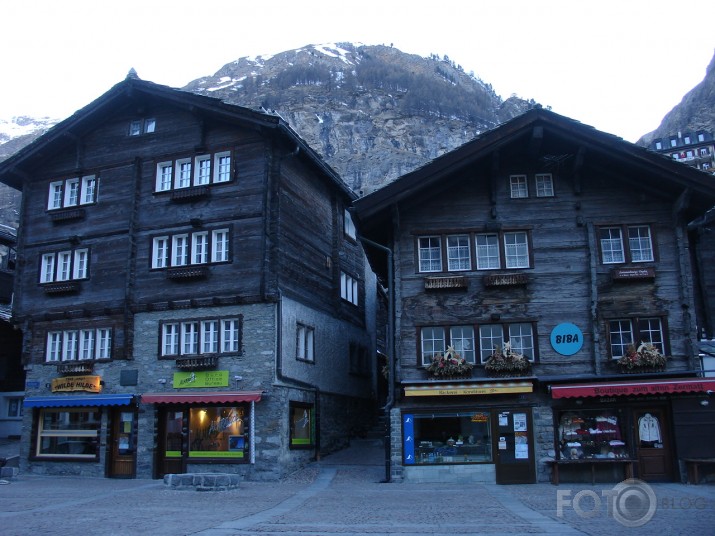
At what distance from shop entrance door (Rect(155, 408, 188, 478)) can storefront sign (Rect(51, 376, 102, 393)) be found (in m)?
2.79

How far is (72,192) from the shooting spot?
27844mm

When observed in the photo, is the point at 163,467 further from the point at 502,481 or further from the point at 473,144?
the point at 473,144

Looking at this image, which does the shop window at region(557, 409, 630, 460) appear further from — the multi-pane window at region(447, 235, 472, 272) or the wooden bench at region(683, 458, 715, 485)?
the multi-pane window at region(447, 235, 472, 272)

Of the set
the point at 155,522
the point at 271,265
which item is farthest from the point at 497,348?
the point at 155,522

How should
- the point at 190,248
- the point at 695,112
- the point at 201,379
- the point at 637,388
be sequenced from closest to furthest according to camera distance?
the point at 637,388
the point at 201,379
the point at 190,248
the point at 695,112

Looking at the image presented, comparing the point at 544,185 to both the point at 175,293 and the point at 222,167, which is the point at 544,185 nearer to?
the point at 222,167

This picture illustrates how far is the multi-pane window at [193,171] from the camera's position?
82.8 feet

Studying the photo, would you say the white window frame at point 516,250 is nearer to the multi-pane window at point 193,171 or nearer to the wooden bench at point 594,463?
the wooden bench at point 594,463

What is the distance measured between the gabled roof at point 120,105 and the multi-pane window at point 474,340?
8353 millimetres

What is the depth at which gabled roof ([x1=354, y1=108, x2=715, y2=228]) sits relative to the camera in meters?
21.0

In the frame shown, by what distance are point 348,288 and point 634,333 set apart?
1291 cm

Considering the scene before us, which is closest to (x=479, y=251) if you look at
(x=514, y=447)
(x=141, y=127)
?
(x=514, y=447)

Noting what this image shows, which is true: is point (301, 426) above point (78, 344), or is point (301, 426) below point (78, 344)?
below

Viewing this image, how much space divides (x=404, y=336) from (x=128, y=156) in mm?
12704
